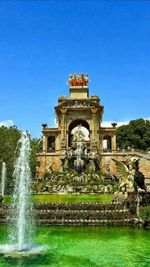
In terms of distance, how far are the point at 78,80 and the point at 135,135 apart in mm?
21510

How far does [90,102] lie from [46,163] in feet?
38.8

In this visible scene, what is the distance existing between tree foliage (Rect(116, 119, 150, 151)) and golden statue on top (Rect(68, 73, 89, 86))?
1992cm

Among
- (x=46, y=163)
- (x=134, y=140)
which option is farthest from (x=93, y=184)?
(x=134, y=140)

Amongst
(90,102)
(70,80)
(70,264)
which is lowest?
(70,264)

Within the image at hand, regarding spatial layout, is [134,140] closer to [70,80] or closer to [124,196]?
[70,80]

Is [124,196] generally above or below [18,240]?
above

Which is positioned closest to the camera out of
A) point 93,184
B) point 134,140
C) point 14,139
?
point 93,184

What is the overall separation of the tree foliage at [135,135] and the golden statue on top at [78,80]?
65.4ft

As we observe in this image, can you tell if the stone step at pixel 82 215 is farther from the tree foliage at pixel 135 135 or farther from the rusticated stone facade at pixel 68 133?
the tree foliage at pixel 135 135

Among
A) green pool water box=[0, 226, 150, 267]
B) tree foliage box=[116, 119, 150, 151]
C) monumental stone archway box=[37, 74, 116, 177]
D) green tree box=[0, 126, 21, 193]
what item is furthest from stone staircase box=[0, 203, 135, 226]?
tree foliage box=[116, 119, 150, 151]

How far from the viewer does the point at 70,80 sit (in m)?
66.4

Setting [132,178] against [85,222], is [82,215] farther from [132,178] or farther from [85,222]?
[132,178]

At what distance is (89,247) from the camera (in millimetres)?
13836

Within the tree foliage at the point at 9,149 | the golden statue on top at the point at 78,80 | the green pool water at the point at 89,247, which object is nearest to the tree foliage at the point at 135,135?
the golden statue on top at the point at 78,80
